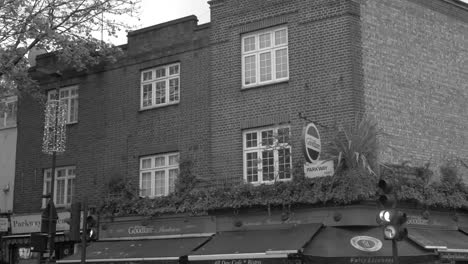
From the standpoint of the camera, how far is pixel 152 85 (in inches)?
857

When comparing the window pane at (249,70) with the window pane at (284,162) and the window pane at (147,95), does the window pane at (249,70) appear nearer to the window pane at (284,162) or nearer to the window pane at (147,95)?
the window pane at (284,162)

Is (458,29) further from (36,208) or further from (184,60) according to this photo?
(36,208)

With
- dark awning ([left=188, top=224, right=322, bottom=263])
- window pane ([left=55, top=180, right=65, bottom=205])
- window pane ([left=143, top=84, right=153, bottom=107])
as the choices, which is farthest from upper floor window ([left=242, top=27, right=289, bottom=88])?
window pane ([left=55, top=180, right=65, bottom=205])

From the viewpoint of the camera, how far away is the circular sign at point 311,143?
1638 centimetres

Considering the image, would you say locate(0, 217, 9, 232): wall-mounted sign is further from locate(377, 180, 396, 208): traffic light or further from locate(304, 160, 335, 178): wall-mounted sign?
locate(377, 180, 396, 208): traffic light

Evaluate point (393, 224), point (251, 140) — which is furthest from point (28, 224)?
point (393, 224)

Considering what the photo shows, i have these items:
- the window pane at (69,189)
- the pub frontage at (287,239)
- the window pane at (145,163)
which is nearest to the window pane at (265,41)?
the pub frontage at (287,239)

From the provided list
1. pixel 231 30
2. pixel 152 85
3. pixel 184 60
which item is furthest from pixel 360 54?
pixel 152 85

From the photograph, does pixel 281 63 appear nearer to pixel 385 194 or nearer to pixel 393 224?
pixel 385 194

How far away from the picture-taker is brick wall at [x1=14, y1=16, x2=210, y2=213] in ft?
67.4

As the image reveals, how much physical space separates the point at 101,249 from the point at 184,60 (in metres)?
6.50

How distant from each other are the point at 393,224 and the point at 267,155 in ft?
19.0

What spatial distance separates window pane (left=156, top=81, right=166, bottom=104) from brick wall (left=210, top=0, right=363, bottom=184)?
2.14 metres

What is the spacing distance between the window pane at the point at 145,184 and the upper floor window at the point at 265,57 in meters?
4.61
